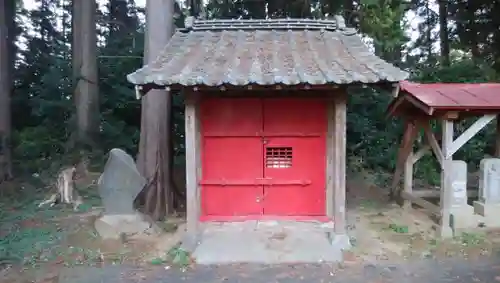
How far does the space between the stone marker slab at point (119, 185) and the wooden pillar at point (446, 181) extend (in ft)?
15.9

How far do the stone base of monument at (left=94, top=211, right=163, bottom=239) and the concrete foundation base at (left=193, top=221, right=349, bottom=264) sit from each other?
1003 millimetres

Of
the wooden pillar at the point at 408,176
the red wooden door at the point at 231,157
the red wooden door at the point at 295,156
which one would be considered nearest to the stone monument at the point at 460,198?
the wooden pillar at the point at 408,176

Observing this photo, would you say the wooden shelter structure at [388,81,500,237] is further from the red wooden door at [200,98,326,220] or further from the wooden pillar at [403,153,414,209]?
the red wooden door at [200,98,326,220]

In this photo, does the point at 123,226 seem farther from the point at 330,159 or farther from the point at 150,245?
the point at 330,159

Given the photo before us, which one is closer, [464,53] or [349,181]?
[349,181]

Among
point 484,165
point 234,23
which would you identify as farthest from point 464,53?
point 234,23

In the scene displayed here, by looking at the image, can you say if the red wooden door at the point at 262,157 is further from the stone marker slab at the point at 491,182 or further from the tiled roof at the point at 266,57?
the stone marker slab at the point at 491,182

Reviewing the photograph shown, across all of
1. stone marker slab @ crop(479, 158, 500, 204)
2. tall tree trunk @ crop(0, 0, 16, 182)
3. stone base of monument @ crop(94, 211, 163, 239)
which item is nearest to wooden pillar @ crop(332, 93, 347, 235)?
stone marker slab @ crop(479, 158, 500, 204)

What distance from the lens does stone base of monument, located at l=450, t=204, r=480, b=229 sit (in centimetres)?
684

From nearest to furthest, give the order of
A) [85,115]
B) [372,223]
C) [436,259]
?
1. [436,259]
2. [372,223]
3. [85,115]

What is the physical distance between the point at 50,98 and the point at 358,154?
36.4ft

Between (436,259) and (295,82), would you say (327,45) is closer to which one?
(295,82)

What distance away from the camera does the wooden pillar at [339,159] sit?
616cm

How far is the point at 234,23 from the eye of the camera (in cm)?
787
